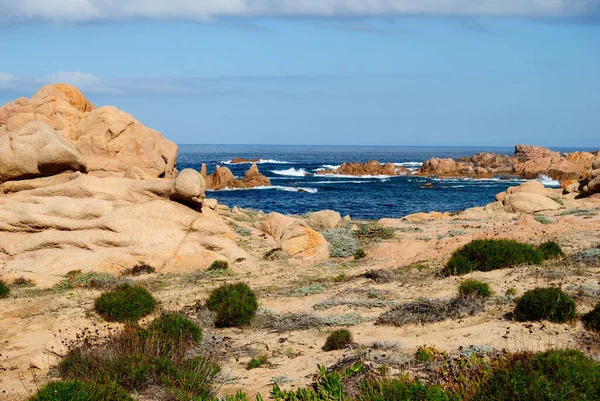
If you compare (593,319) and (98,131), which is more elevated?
(98,131)

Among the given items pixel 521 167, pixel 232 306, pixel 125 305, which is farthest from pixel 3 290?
pixel 521 167

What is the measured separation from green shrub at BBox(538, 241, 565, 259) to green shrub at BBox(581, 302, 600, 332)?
22.4 ft

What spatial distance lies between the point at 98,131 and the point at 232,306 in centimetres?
2568

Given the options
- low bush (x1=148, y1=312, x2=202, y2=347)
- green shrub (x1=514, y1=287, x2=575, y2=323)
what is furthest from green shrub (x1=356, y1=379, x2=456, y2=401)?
low bush (x1=148, y1=312, x2=202, y2=347)

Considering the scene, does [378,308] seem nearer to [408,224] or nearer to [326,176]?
[408,224]

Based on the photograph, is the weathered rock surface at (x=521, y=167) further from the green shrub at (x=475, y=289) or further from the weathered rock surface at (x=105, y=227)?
the green shrub at (x=475, y=289)

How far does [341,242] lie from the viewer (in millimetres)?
30641

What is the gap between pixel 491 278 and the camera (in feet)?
59.5

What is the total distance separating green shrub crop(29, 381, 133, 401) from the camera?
29.9 feet

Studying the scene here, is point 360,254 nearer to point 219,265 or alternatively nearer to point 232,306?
point 219,265

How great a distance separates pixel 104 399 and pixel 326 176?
11039 cm

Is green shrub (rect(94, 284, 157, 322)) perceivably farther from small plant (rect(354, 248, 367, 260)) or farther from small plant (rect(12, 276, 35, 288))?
small plant (rect(354, 248, 367, 260))

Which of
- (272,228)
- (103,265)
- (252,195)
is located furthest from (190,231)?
(252,195)

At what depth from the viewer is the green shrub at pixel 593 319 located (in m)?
12.6
